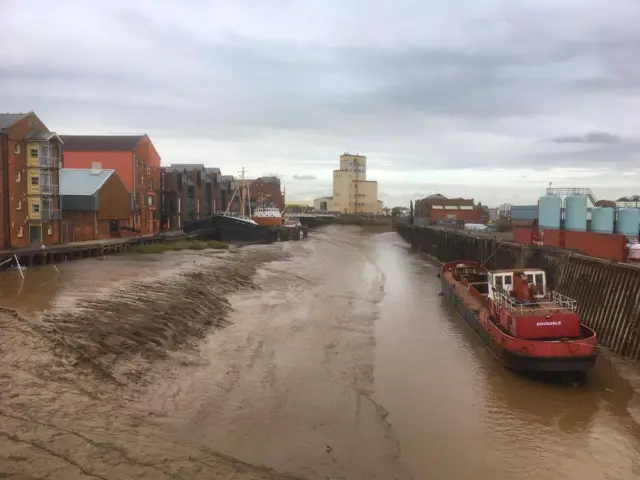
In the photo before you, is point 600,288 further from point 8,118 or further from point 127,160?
point 127,160

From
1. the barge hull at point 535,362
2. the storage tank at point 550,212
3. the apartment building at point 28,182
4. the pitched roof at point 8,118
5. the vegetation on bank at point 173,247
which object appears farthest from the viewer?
the vegetation on bank at point 173,247

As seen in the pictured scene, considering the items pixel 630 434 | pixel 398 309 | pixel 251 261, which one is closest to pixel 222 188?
pixel 251 261

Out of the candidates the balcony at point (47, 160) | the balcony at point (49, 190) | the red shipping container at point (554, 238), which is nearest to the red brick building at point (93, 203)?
the balcony at point (49, 190)

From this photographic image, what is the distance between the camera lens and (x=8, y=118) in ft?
120

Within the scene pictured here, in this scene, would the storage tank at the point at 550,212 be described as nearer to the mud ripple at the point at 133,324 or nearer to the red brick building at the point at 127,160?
the mud ripple at the point at 133,324

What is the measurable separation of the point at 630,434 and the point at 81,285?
70.4ft

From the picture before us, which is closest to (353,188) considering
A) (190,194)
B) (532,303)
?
(190,194)

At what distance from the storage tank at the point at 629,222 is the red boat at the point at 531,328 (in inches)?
719

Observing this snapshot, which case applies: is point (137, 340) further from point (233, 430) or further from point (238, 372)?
point (233, 430)

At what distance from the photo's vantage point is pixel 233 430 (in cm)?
1116

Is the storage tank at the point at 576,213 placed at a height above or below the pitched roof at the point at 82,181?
below

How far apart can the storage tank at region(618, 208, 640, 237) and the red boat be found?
1826 cm

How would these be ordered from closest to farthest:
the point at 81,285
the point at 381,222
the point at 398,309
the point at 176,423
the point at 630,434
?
1. the point at 176,423
2. the point at 630,434
3. the point at 81,285
4. the point at 398,309
5. the point at 381,222

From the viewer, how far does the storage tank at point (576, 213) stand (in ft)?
125
